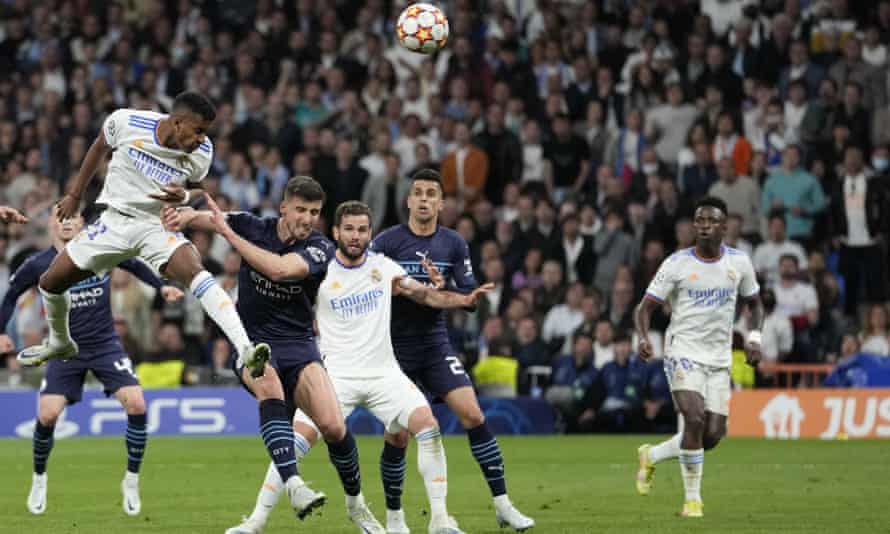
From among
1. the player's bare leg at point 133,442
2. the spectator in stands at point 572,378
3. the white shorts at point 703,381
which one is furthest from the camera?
the spectator in stands at point 572,378

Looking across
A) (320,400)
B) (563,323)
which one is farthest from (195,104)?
(563,323)

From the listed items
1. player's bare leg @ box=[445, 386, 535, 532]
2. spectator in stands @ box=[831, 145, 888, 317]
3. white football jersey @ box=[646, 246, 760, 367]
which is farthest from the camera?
spectator in stands @ box=[831, 145, 888, 317]

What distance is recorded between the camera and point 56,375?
14.5 meters

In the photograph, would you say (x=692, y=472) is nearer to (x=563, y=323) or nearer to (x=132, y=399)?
(x=132, y=399)

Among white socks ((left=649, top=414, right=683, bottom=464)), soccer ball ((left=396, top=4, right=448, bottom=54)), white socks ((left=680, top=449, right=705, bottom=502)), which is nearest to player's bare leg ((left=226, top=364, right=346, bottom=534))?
white socks ((left=680, top=449, right=705, bottom=502))

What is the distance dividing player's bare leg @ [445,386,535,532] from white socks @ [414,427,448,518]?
56cm

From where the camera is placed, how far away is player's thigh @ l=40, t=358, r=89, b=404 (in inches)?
570

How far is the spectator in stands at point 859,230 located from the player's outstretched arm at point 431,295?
11716 millimetres

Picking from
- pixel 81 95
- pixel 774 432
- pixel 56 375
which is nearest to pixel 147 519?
pixel 56 375

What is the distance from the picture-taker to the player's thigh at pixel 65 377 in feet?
47.5

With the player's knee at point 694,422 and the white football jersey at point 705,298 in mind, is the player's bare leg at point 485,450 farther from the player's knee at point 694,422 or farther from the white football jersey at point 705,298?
the white football jersey at point 705,298

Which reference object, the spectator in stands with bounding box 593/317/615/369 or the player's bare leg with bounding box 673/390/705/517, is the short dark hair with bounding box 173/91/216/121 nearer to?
the player's bare leg with bounding box 673/390/705/517

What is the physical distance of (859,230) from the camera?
22594 mm

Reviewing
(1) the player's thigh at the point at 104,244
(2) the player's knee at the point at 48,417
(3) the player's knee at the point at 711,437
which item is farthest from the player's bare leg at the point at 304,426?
(3) the player's knee at the point at 711,437
